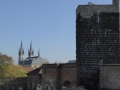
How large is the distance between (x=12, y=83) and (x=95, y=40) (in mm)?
30103

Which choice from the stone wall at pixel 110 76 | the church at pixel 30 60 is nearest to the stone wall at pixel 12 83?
the stone wall at pixel 110 76

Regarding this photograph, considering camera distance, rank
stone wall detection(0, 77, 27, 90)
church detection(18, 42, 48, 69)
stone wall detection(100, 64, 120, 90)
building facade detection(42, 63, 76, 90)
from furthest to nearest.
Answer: church detection(18, 42, 48, 69), stone wall detection(0, 77, 27, 90), building facade detection(42, 63, 76, 90), stone wall detection(100, 64, 120, 90)

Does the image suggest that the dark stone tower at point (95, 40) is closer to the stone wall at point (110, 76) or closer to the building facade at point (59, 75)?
the stone wall at point (110, 76)

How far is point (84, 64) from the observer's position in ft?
50.6

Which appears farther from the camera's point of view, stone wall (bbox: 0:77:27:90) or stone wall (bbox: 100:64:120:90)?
stone wall (bbox: 0:77:27:90)

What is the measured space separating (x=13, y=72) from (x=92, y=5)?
124 ft

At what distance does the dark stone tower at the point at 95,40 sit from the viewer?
50.5 feet

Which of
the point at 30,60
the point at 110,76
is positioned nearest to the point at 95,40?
the point at 110,76

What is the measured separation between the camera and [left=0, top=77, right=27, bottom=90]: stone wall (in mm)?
42812

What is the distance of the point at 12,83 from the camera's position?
4334 centimetres

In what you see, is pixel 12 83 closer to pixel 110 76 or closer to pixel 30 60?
pixel 110 76

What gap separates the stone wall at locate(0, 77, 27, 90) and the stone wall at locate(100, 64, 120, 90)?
103 ft

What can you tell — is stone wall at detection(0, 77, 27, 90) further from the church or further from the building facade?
the church

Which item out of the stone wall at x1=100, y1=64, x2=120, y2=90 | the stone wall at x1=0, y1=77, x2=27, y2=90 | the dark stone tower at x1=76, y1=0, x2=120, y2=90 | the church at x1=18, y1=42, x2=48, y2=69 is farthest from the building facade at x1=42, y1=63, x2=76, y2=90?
the church at x1=18, y1=42, x2=48, y2=69
